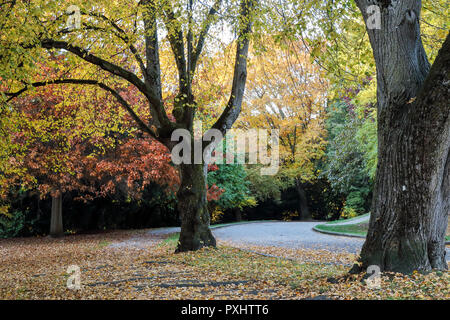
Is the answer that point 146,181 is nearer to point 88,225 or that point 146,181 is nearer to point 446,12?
point 88,225

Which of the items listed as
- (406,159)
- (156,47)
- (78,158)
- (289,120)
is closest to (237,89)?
(156,47)

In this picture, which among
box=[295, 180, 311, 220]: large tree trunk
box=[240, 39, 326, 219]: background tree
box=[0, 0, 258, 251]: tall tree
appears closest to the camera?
box=[0, 0, 258, 251]: tall tree

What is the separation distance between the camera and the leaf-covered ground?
17.1 feet

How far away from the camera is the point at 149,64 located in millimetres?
10609

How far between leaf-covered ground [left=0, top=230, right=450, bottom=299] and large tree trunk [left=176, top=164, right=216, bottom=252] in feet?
1.32

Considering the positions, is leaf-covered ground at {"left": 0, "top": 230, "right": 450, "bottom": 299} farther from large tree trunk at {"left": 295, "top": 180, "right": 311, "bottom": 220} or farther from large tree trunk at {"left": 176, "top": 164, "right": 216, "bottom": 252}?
large tree trunk at {"left": 295, "top": 180, "right": 311, "bottom": 220}

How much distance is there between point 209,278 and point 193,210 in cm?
366

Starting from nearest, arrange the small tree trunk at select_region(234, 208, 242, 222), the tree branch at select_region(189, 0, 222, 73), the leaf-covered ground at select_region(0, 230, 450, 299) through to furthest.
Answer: the leaf-covered ground at select_region(0, 230, 450, 299) → the tree branch at select_region(189, 0, 222, 73) → the small tree trunk at select_region(234, 208, 242, 222)

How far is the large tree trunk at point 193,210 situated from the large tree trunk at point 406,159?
545cm

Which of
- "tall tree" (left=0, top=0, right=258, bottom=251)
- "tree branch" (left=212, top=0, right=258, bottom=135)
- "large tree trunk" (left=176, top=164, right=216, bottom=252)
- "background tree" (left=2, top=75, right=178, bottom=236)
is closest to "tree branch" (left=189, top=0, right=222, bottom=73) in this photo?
"tall tree" (left=0, top=0, right=258, bottom=251)

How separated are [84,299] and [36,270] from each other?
4.83 m

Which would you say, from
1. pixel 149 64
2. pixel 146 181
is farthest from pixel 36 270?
pixel 146 181

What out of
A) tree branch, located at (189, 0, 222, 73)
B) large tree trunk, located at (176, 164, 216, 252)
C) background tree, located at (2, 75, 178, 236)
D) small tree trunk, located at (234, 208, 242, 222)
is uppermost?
tree branch, located at (189, 0, 222, 73)

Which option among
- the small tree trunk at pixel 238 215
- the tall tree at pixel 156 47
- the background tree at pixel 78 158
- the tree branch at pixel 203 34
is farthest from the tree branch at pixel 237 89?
the small tree trunk at pixel 238 215
